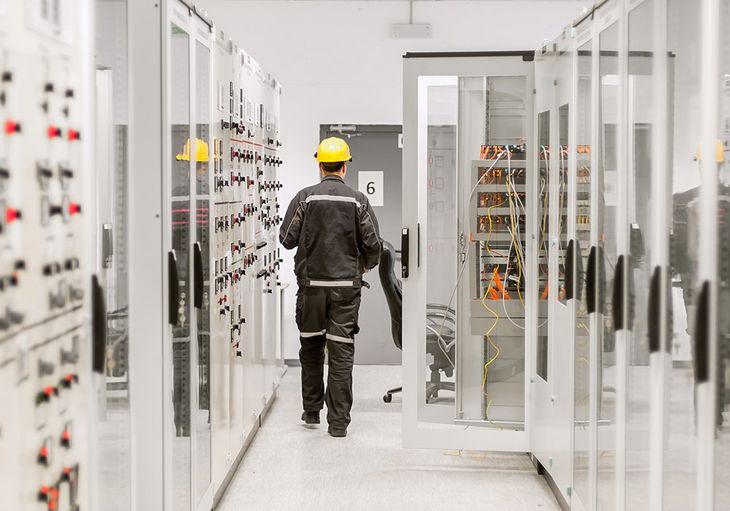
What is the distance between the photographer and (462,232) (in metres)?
4.75

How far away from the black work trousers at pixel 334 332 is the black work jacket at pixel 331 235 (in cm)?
8

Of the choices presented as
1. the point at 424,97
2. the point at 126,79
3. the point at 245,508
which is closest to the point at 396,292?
the point at 424,97

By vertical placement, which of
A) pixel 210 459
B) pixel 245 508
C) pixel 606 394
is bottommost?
pixel 245 508

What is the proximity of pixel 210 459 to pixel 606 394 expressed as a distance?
1.70 meters

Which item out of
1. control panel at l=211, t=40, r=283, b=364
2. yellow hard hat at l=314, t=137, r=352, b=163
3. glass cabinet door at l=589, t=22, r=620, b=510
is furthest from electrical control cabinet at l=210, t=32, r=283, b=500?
glass cabinet door at l=589, t=22, r=620, b=510

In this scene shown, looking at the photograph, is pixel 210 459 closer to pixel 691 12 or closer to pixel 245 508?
pixel 245 508

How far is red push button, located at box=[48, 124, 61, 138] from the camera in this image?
1929mm

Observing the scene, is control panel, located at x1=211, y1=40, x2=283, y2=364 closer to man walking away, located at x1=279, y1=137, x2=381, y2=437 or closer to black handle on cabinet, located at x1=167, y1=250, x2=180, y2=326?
man walking away, located at x1=279, y1=137, x2=381, y2=437

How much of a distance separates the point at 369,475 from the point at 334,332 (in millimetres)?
1039

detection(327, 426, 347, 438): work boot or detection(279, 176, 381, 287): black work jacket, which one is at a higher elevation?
detection(279, 176, 381, 287): black work jacket

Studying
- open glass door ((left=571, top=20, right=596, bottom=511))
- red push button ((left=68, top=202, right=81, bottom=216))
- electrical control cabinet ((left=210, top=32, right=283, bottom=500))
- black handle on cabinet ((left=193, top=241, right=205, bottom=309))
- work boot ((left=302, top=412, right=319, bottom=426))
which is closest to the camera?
red push button ((left=68, top=202, right=81, bottom=216))

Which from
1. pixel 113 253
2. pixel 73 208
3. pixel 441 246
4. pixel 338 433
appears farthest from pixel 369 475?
pixel 73 208

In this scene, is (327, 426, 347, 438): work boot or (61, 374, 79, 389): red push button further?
(327, 426, 347, 438): work boot

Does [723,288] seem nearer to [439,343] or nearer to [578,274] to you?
[578,274]
